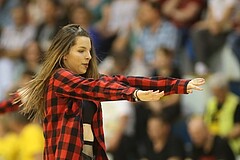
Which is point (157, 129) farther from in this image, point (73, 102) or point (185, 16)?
point (73, 102)

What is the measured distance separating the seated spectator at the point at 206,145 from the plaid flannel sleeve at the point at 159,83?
10.3ft

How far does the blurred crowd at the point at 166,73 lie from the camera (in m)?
7.45

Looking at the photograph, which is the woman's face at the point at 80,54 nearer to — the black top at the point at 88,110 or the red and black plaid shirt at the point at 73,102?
the red and black plaid shirt at the point at 73,102

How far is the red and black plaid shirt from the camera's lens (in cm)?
396

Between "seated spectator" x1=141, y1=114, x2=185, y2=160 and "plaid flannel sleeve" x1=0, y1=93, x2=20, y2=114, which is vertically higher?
"plaid flannel sleeve" x1=0, y1=93, x2=20, y2=114

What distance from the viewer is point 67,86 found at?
4.06 meters

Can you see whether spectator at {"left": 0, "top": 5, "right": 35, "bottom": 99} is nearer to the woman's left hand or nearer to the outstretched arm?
the outstretched arm

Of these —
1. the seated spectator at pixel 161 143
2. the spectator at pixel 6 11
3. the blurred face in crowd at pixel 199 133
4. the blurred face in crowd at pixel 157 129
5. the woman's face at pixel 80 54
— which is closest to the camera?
the woman's face at pixel 80 54

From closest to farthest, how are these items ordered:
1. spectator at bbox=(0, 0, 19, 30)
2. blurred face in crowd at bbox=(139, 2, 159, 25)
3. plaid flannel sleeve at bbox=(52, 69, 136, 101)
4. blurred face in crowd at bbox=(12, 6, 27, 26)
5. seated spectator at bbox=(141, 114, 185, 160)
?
plaid flannel sleeve at bbox=(52, 69, 136, 101), seated spectator at bbox=(141, 114, 185, 160), blurred face in crowd at bbox=(139, 2, 159, 25), blurred face in crowd at bbox=(12, 6, 27, 26), spectator at bbox=(0, 0, 19, 30)

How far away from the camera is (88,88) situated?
3.95 metres

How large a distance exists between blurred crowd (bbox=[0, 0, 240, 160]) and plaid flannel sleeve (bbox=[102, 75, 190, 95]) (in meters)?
2.96

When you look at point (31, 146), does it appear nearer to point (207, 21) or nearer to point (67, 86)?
point (207, 21)

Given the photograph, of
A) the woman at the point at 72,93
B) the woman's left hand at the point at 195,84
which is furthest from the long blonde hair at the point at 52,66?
the woman's left hand at the point at 195,84

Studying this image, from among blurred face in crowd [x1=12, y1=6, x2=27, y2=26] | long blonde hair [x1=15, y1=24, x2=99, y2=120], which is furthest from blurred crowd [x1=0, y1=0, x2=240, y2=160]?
long blonde hair [x1=15, y1=24, x2=99, y2=120]
